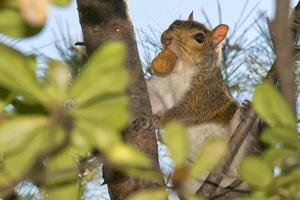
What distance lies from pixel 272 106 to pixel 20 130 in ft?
0.65

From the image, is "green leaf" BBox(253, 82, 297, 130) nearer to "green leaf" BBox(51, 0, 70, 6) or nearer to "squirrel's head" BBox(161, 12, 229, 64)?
"green leaf" BBox(51, 0, 70, 6)

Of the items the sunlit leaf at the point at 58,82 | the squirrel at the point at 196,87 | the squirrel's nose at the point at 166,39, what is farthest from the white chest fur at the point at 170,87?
the sunlit leaf at the point at 58,82

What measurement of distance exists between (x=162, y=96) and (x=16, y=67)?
2.44 m

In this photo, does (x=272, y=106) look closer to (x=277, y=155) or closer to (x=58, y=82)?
(x=277, y=155)

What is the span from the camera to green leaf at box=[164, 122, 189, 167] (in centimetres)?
42

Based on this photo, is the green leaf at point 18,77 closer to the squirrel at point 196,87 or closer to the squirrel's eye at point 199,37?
the squirrel at point 196,87

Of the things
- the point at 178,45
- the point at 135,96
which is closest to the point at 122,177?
the point at 135,96

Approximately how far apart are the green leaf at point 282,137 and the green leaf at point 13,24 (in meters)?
0.19

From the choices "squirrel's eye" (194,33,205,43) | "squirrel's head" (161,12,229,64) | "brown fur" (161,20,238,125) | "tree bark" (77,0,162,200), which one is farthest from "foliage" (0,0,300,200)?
"squirrel's eye" (194,33,205,43)

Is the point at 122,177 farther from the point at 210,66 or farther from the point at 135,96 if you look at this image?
the point at 210,66

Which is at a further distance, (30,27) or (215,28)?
(215,28)

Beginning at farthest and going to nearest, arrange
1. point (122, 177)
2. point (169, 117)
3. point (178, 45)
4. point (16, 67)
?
point (178, 45), point (169, 117), point (122, 177), point (16, 67)

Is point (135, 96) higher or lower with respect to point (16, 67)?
lower

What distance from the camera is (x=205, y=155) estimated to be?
437mm
